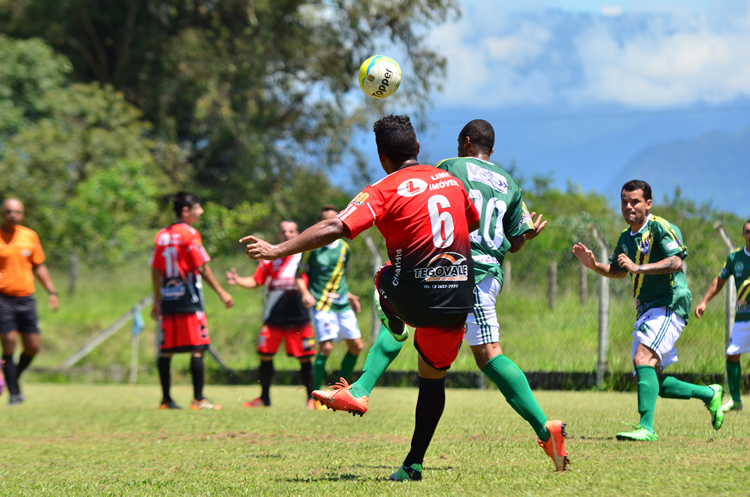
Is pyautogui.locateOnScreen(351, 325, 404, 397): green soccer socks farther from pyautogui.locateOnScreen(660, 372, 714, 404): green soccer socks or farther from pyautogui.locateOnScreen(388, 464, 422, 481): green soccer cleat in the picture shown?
pyautogui.locateOnScreen(660, 372, 714, 404): green soccer socks

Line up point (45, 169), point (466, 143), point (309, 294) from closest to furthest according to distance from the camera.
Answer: point (466, 143), point (309, 294), point (45, 169)

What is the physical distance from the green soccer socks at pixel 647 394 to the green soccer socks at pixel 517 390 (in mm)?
A: 1558

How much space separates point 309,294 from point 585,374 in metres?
4.05

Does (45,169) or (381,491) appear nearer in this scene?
(381,491)

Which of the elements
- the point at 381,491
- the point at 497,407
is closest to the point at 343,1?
the point at 497,407

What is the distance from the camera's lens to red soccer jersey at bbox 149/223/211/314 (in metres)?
8.34

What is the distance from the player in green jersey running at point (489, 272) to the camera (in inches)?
161

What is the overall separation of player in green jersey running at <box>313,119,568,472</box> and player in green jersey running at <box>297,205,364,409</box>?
395 cm

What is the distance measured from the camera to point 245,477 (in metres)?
4.07

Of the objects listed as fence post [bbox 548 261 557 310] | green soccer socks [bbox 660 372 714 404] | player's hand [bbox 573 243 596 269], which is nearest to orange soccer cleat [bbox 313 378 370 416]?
player's hand [bbox 573 243 596 269]

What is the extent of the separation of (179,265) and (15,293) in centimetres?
212

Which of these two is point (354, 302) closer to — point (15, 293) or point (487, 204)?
point (15, 293)

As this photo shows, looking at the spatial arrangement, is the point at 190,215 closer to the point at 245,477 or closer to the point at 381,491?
the point at 245,477

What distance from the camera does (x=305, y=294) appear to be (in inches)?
328
